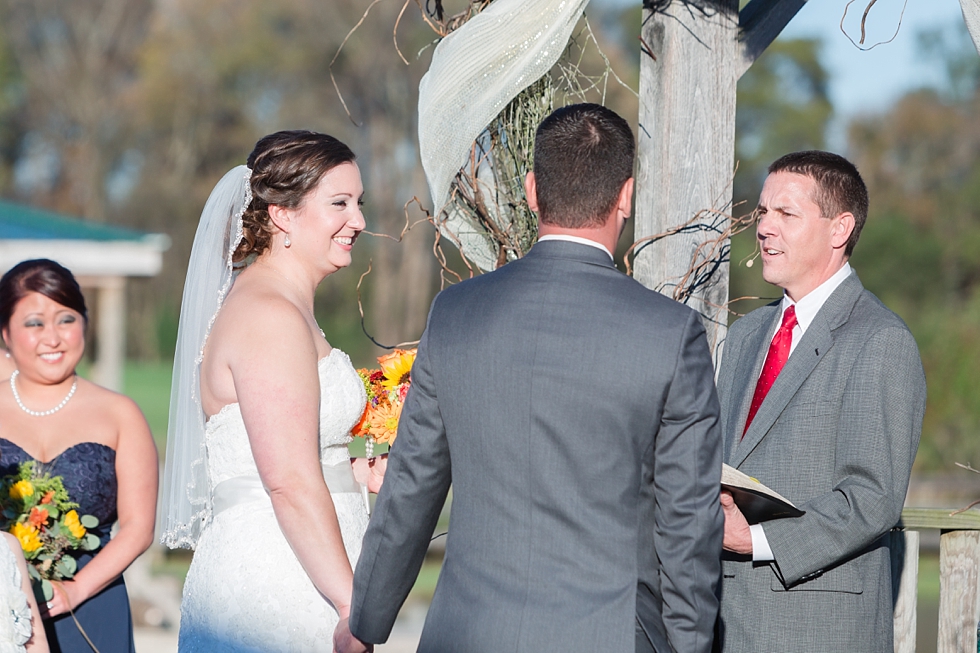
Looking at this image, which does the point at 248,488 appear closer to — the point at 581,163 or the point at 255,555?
the point at 255,555

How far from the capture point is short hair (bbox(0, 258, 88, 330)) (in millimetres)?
3955

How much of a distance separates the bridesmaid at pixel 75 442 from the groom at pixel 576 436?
1.84 meters

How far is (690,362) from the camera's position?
2.12 m

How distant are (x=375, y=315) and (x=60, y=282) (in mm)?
29450

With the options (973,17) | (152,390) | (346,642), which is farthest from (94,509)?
(152,390)

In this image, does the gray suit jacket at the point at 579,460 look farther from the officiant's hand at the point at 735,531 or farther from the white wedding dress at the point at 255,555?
the white wedding dress at the point at 255,555

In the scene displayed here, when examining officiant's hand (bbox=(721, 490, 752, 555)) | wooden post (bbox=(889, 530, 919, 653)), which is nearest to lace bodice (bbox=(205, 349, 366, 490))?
officiant's hand (bbox=(721, 490, 752, 555))

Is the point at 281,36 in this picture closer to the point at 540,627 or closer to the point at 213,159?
the point at 213,159

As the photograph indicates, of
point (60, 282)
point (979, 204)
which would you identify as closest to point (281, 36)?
point (979, 204)

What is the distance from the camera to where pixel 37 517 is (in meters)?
3.48

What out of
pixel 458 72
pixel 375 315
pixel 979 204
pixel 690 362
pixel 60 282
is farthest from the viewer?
pixel 375 315

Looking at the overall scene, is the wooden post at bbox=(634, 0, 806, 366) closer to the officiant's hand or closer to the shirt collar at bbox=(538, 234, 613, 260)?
the officiant's hand

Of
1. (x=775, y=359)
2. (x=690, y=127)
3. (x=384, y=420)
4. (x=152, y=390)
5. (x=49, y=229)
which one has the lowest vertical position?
(x=384, y=420)

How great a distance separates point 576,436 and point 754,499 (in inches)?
25.3
